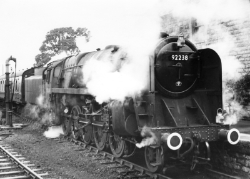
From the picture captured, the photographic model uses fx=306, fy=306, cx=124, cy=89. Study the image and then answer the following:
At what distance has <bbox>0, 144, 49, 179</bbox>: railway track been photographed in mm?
6177

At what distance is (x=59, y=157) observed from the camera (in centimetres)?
774

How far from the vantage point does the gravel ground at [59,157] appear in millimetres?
6301

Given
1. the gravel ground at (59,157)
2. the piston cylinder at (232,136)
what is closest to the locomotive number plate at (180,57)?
the piston cylinder at (232,136)

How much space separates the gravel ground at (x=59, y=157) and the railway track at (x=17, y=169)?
177 mm

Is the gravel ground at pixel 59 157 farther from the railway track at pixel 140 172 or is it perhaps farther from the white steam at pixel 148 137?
the white steam at pixel 148 137

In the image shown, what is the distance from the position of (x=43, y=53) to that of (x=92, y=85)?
3050 centimetres

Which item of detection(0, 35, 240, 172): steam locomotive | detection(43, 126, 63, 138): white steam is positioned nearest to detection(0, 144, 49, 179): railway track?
detection(0, 35, 240, 172): steam locomotive

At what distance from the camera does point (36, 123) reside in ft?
46.6

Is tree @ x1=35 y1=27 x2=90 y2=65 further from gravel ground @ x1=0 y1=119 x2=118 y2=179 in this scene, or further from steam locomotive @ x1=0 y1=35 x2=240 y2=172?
steam locomotive @ x1=0 y1=35 x2=240 y2=172

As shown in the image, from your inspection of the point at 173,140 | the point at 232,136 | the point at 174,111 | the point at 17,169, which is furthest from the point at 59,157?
the point at 232,136

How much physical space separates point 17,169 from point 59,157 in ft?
3.89

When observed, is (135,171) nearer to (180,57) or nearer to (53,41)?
(180,57)

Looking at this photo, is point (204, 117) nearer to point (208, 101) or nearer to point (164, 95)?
point (208, 101)

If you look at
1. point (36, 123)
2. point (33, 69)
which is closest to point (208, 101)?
point (36, 123)
